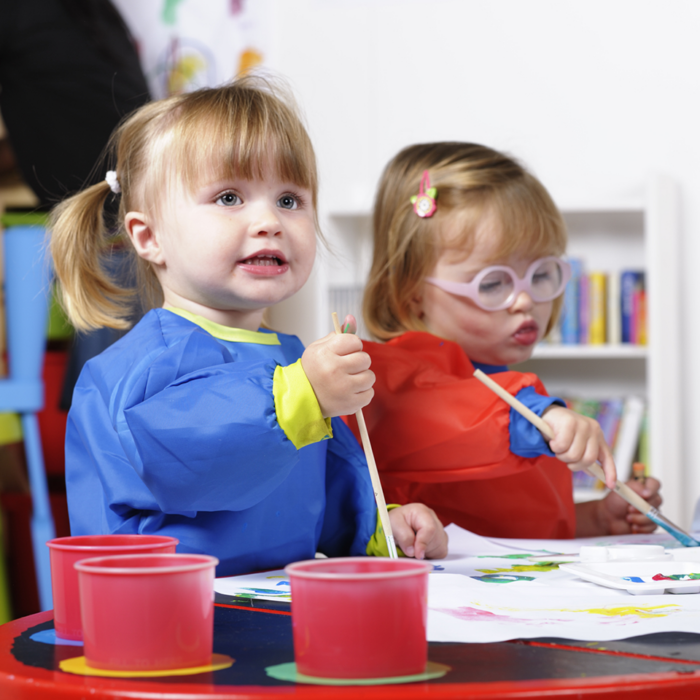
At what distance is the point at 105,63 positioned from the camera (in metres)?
2.50

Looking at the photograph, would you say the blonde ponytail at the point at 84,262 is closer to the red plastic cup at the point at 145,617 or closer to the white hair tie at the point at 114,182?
the white hair tie at the point at 114,182

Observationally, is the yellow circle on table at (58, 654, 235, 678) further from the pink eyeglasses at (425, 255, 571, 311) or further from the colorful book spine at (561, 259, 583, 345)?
the colorful book spine at (561, 259, 583, 345)

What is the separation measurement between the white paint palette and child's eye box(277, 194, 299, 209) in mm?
512

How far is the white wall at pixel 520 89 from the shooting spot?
2760mm

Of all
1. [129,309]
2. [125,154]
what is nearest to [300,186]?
[125,154]

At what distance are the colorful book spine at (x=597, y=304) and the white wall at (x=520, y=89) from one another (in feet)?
0.87

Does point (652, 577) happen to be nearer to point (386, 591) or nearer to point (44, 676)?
point (386, 591)

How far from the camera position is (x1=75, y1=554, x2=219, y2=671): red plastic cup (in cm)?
47

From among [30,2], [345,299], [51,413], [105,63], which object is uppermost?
[30,2]

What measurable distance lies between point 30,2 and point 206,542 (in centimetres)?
213

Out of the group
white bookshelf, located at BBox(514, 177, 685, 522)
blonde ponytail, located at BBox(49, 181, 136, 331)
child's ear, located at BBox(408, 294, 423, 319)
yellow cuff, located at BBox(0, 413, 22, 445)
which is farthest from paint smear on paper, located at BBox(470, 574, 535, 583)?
white bookshelf, located at BBox(514, 177, 685, 522)

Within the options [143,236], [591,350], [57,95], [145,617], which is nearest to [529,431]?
[143,236]

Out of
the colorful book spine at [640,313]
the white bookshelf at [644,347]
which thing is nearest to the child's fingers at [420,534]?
the white bookshelf at [644,347]

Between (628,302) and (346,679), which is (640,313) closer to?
(628,302)
